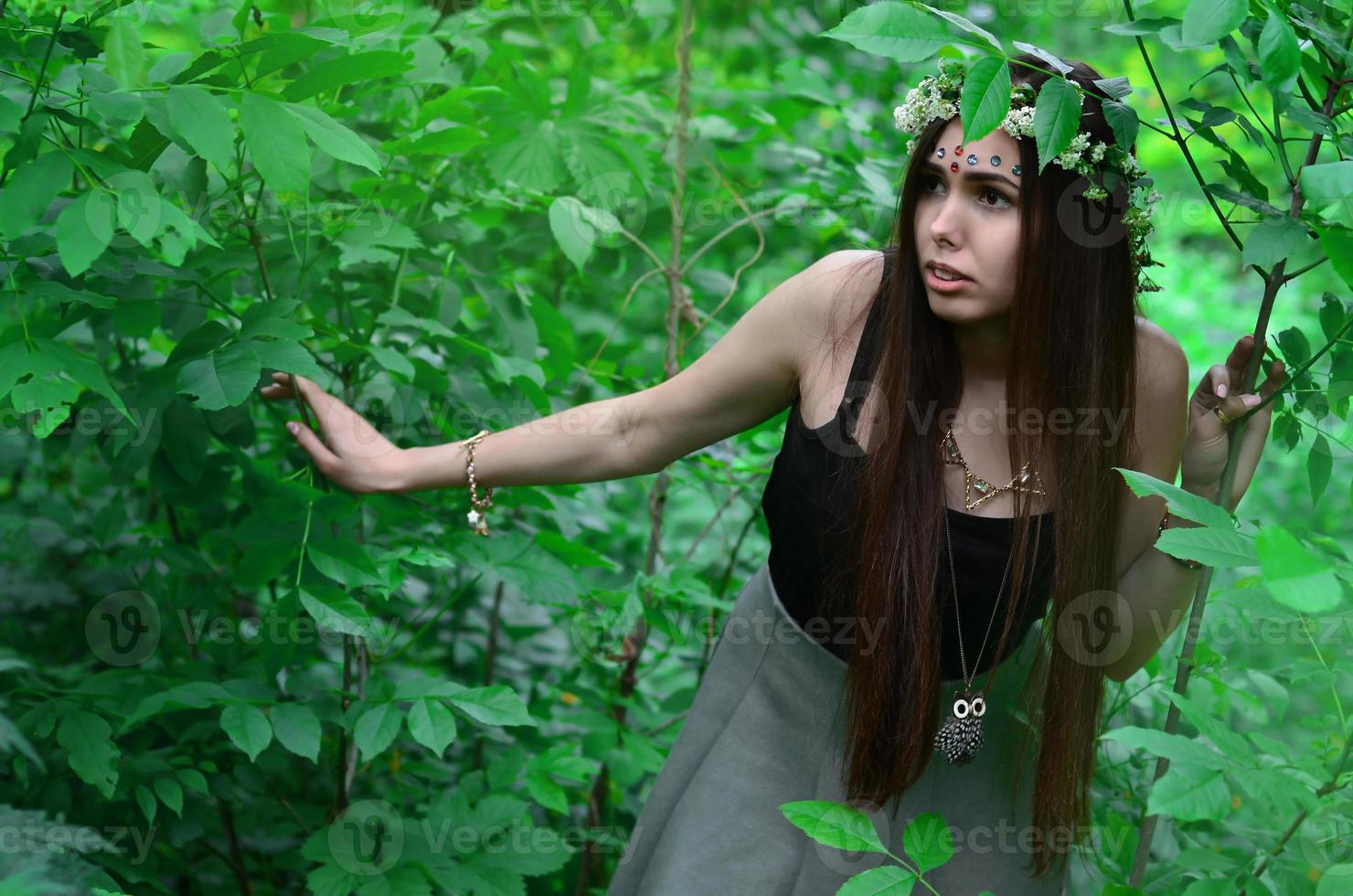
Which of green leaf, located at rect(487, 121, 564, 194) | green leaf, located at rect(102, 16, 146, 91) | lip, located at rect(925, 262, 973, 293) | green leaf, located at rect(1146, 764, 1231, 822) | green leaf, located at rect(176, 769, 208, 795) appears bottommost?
green leaf, located at rect(176, 769, 208, 795)

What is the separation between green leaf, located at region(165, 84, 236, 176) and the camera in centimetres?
131

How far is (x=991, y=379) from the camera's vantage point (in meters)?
1.76

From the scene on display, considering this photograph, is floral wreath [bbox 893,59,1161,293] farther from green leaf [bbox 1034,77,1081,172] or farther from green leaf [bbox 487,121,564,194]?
green leaf [bbox 487,121,564,194]

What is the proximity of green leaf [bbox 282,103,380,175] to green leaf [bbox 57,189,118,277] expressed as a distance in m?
0.22

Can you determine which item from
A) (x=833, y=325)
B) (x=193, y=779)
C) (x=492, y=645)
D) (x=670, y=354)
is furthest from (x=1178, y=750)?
(x=492, y=645)

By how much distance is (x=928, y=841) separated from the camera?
4.81 feet

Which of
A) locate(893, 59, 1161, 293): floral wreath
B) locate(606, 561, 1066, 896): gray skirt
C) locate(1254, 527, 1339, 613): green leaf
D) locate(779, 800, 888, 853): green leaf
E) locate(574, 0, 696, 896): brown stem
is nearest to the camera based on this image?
locate(1254, 527, 1339, 613): green leaf

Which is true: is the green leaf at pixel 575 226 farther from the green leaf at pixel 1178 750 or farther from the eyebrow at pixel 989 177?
the green leaf at pixel 1178 750

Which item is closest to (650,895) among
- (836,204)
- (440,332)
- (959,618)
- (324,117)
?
(959,618)

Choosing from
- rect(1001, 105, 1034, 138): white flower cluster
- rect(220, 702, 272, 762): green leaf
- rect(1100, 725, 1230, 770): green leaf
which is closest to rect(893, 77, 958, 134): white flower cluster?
rect(1001, 105, 1034, 138): white flower cluster

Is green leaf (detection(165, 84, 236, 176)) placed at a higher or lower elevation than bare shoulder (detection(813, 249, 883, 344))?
higher

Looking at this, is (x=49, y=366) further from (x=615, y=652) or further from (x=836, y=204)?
(x=836, y=204)

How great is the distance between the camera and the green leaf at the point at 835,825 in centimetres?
141

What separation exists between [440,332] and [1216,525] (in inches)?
44.2
